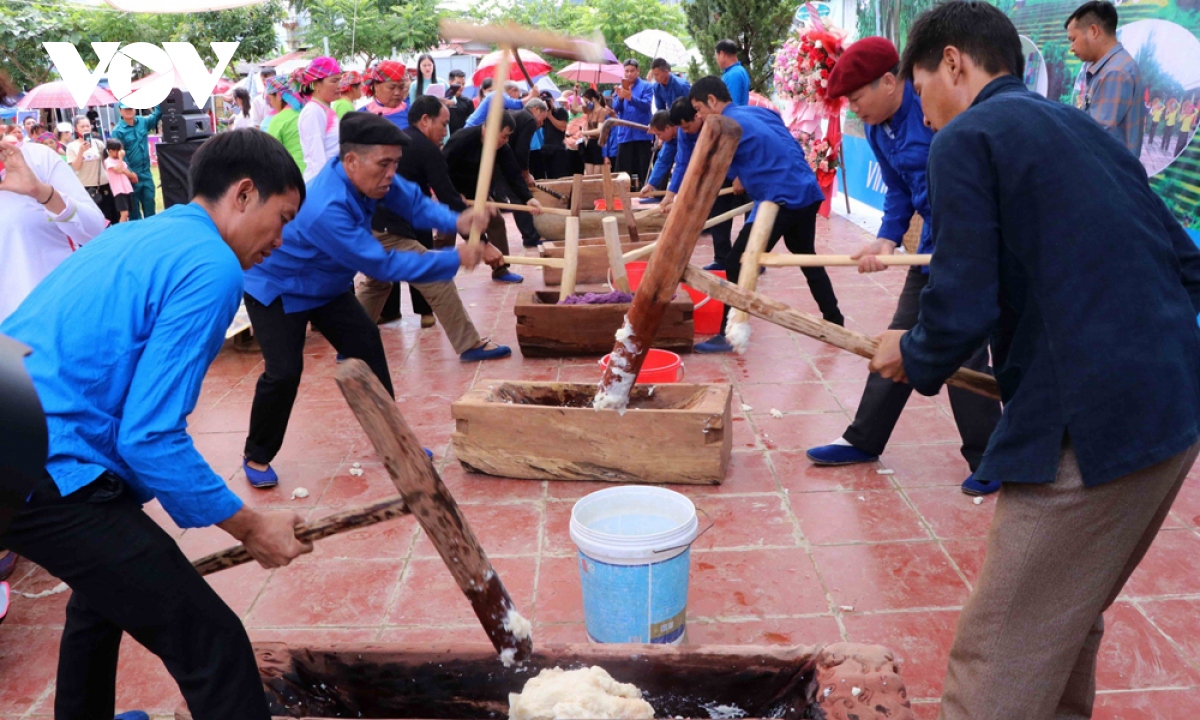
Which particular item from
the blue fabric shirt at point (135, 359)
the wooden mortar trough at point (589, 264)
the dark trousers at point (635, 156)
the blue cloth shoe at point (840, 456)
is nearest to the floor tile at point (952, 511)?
the blue cloth shoe at point (840, 456)

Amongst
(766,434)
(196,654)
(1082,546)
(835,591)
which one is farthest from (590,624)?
(766,434)

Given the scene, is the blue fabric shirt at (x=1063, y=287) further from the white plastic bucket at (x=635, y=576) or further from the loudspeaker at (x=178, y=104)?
the loudspeaker at (x=178, y=104)

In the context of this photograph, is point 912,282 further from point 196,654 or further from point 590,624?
point 196,654

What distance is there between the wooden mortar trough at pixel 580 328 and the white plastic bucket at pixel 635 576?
356 cm

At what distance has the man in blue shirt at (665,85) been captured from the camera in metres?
12.7

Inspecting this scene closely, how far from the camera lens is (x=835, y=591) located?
3561 millimetres

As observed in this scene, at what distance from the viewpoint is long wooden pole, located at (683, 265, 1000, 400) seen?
274 centimetres

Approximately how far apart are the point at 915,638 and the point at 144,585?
2543mm

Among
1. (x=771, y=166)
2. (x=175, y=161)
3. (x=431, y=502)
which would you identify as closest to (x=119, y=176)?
(x=175, y=161)

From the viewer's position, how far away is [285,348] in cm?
459

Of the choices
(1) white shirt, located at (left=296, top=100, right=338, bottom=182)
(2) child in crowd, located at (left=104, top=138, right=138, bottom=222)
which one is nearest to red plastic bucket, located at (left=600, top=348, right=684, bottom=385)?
(1) white shirt, located at (left=296, top=100, right=338, bottom=182)

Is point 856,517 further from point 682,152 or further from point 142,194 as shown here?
point 142,194

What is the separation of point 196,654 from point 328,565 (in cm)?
178

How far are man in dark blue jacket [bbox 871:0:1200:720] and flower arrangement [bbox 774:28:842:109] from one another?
6.04 meters
